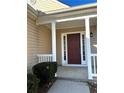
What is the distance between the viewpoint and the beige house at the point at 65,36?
6574mm

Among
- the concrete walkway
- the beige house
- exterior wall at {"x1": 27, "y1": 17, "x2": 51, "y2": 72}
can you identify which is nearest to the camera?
the concrete walkway

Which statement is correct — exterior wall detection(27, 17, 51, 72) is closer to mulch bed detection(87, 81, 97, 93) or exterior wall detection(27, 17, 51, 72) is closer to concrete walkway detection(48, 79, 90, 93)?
concrete walkway detection(48, 79, 90, 93)

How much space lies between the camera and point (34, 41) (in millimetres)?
7418

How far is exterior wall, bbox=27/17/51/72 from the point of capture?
671 cm

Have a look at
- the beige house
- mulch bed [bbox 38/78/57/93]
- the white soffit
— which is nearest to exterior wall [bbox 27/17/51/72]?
the beige house

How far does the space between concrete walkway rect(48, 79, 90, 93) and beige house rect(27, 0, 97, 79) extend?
2.78ft

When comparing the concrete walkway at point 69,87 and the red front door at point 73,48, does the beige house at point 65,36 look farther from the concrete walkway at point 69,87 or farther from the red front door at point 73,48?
the concrete walkway at point 69,87

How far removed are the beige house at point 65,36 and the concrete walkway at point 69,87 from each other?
2.78ft

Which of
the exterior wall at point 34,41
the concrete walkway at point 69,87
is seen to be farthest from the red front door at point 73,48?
the concrete walkway at point 69,87

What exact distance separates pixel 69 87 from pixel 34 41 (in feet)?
10.6

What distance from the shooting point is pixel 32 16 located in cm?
705

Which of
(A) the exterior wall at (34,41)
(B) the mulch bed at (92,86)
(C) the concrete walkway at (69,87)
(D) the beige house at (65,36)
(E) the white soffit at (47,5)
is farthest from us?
(E) the white soffit at (47,5)

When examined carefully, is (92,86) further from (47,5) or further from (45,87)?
(47,5)

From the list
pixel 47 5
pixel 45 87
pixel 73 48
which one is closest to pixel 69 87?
pixel 45 87
